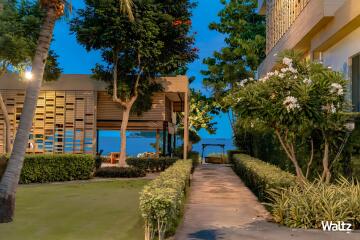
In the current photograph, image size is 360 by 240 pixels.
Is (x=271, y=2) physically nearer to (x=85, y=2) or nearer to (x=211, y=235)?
(x=85, y=2)

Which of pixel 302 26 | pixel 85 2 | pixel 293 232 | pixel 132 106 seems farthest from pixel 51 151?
pixel 293 232

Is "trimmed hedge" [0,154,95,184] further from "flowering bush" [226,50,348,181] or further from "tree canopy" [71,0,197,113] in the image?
"flowering bush" [226,50,348,181]

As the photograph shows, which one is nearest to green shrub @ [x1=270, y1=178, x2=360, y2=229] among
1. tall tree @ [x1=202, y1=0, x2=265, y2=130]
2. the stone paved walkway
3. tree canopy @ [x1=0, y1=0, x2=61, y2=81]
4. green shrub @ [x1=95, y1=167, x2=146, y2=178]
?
the stone paved walkway

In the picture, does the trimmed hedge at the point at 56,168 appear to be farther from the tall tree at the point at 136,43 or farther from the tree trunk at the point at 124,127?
the tall tree at the point at 136,43

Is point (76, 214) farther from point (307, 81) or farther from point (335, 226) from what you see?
point (307, 81)

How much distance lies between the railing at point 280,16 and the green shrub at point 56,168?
10028 millimetres

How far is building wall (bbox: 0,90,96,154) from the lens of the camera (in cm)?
2438

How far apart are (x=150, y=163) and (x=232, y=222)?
545 inches

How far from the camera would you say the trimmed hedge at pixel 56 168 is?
19.0 m

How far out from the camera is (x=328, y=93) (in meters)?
10.0

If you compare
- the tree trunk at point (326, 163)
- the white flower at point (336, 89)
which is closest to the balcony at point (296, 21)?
the white flower at point (336, 89)

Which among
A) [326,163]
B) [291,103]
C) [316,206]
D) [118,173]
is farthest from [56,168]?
[316,206]

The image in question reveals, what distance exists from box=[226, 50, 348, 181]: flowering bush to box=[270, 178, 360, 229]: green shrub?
4.85 feet

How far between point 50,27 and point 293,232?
667cm
